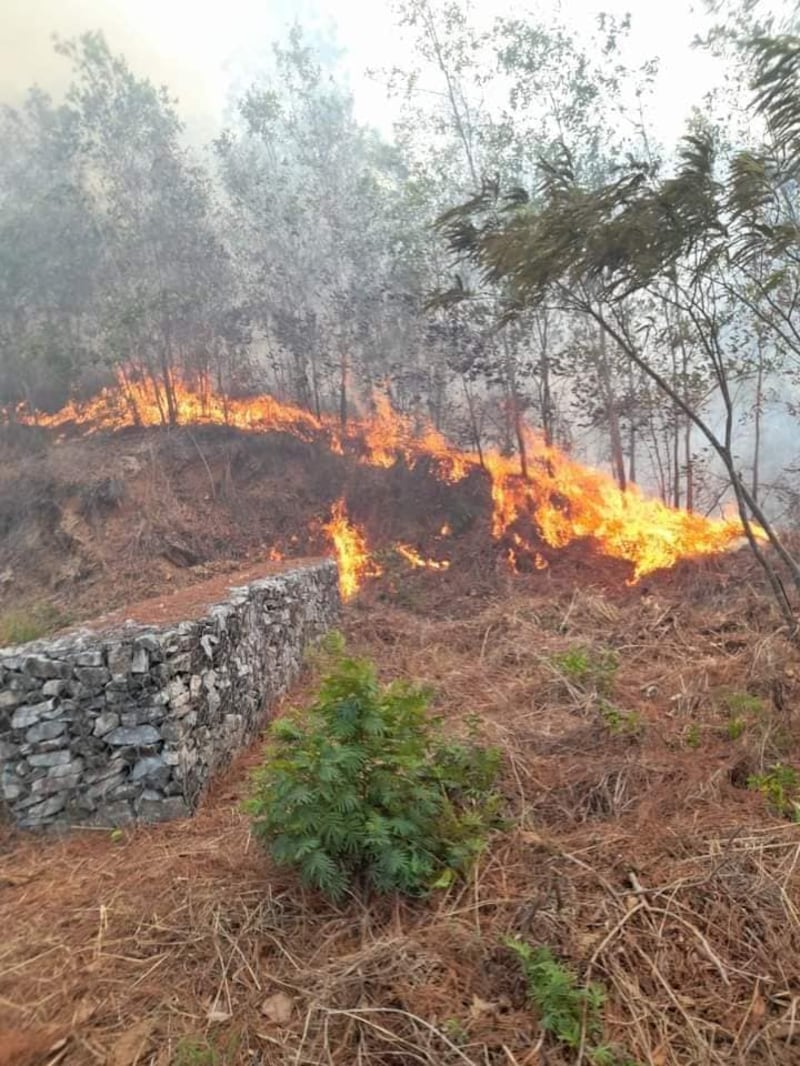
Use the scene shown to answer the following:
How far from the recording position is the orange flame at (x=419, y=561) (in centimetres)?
1510

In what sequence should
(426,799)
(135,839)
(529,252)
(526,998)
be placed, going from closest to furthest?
(526,998), (426,799), (135,839), (529,252)

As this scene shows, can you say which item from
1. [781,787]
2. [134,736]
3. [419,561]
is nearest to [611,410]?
[419,561]

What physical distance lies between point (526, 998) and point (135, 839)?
288 centimetres

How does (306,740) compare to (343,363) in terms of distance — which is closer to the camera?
(306,740)

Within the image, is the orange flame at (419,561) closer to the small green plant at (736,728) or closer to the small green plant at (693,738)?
the small green plant at (693,738)

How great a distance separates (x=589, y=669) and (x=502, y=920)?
3973 millimetres

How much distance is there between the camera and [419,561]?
15242mm

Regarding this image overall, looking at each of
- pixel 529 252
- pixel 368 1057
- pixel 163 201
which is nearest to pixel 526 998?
pixel 368 1057

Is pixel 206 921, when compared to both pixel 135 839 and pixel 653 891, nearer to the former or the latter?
pixel 135 839

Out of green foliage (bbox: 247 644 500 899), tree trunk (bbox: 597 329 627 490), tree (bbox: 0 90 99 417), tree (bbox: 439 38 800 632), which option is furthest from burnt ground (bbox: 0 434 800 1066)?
tree (bbox: 0 90 99 417)

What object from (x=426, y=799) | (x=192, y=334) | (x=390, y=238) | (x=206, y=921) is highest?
(x=390, y=238)

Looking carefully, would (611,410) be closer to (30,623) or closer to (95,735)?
(30,623)

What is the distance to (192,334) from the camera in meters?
18.2

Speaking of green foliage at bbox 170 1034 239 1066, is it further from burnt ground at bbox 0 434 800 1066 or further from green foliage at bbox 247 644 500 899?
green foliage at bbox 247 644 500 899
